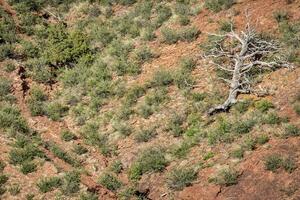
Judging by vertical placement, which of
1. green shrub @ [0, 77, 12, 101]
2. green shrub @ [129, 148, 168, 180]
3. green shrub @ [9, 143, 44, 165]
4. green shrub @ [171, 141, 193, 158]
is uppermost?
green shrub @ [0, 77, 12, 101]

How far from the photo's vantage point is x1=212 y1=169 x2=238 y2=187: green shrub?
16281mm

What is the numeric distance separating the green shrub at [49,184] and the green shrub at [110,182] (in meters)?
1.63

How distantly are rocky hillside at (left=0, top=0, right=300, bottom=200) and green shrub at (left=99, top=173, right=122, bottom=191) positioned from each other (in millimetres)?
37

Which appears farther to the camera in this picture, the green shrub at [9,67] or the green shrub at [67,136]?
the green shrub at [9,67]

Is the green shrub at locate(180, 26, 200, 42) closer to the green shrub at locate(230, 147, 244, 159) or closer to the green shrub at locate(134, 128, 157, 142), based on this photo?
the green shrub at locate(134, 128, 157, 142)

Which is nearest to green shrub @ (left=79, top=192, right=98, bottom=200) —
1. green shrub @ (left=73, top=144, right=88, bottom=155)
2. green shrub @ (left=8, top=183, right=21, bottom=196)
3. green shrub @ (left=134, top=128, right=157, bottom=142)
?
green shrub @ (left=8, top=183, right=21, bottom=196)

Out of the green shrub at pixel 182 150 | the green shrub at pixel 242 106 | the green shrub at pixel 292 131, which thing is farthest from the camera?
the green shrub at pixel 242 106

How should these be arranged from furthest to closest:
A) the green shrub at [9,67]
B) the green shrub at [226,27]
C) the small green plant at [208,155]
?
the green shrub at [226,27]
the green shrub at [9,67]
the small green plant at [208,155]

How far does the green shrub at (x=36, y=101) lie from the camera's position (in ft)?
68.6

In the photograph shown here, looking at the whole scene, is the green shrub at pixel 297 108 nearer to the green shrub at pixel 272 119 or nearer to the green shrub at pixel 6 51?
the green shrub at pixel 272 119

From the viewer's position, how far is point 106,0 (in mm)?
27422

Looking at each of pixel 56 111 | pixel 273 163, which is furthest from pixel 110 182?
pixel 273 163

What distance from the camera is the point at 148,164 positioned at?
17.9m

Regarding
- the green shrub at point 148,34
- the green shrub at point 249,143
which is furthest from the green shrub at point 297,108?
the green shrub at point 148,34
